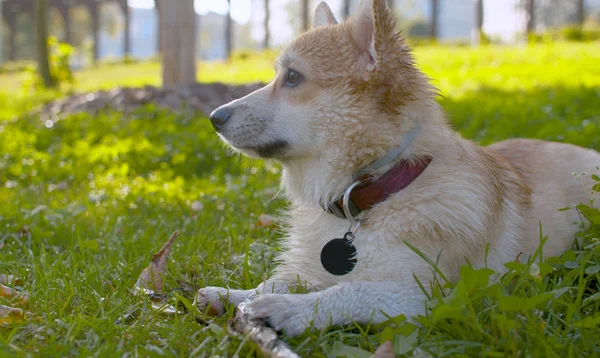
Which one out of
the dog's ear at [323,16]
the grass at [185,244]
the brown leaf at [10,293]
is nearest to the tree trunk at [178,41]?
the grass at [185,244]

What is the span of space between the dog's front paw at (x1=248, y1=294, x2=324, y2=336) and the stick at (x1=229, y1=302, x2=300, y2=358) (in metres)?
0.03

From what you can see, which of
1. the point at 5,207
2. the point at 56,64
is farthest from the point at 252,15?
the point at 5,207

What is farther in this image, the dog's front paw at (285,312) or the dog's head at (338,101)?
the dog's head at (338,101)

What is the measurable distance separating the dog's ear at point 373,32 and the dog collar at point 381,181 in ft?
1.30

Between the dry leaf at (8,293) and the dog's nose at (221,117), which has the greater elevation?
the dog's nose at (221,117)

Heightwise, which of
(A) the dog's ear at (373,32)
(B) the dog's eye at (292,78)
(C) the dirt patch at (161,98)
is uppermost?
(A) the dog's ear at (373,32)

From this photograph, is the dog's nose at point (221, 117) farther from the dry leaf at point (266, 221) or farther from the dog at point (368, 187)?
the dry leaf at point (266, 221)

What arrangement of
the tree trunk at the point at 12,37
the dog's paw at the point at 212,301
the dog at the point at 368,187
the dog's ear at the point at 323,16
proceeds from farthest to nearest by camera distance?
the tree trunk at the point at 12,37
the dog's ear at the point at 323,16
the dog's paw at the point at 212,301
the dog at the point at 368,187

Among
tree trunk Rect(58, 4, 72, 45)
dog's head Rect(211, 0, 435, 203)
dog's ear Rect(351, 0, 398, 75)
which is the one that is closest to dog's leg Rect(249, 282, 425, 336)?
dog's head Rect(211, 0, 435, 203)

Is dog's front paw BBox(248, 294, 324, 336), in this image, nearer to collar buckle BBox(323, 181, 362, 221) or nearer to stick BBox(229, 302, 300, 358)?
stick BBox(229, 302, 300, 358)

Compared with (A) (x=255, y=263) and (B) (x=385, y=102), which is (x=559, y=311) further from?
(A) (x=255, y=263)

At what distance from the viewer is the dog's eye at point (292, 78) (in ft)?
A: 10.3

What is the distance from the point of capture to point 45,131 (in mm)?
8422

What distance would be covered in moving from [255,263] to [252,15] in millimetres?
45927
